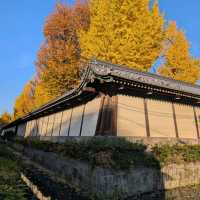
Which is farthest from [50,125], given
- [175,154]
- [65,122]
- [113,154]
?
[175,154]

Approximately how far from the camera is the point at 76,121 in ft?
45.4

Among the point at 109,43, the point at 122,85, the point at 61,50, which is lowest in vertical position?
Result: the point at 122,85

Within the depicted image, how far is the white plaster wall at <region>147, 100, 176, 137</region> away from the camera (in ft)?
36.5

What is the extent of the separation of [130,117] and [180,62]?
14155 mm

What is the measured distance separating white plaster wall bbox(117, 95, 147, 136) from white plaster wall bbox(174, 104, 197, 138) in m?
2.59

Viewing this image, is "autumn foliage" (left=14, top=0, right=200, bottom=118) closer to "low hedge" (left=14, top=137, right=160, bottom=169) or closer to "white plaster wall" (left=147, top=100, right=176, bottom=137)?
"white plaster wall" (left=147, top=100, right=176, bottom=137)

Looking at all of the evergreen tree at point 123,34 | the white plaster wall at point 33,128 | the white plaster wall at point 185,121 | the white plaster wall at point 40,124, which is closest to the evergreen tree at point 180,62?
the evergreen tree at point 123,34

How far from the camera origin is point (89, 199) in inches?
253

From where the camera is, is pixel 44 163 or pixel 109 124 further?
pixel 44 163

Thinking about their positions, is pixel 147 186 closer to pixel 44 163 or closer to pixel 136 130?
pixel 136 130

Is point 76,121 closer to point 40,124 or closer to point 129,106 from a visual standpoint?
point 129,106

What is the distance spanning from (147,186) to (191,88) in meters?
10.2

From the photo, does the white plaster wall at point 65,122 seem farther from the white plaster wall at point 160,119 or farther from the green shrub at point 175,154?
the green shrub at point 175,154

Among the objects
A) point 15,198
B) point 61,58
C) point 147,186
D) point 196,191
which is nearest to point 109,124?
point 147,186
